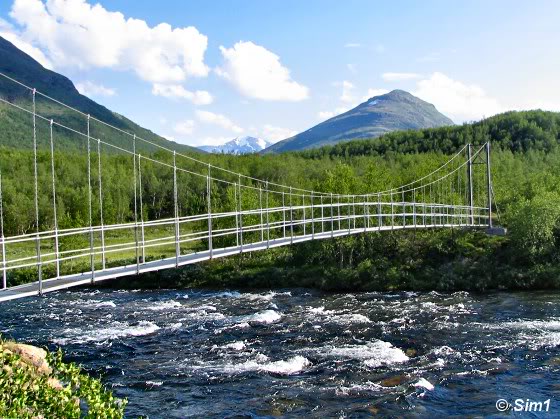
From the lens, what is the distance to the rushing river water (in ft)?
38.5

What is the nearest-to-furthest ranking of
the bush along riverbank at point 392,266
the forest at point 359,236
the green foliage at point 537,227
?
the bush along riverbank at point 392,266, the forest at point 359,236, the green foliage at point 537,227

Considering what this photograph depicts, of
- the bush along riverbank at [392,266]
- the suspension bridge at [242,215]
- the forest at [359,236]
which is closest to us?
the suspension bridge at [242,215]

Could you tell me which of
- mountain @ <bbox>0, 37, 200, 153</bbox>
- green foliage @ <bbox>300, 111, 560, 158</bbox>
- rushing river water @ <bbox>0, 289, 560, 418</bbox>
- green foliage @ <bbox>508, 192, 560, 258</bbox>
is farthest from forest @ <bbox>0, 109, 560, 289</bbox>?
mountain @ <bbox>0, 37, 200, 153</bbox>

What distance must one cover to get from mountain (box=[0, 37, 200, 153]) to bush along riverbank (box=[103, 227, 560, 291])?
7719 centimetres

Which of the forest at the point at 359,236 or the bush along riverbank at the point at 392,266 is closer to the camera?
the bush along riverbank at the point at 392,266

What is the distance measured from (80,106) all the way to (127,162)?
121139 millimetres

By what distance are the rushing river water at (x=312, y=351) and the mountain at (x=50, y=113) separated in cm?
8837

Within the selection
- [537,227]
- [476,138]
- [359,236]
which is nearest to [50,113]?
[476,138]

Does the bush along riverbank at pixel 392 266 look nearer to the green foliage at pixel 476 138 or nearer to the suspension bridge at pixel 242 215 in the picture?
the suspension bridge at pixel 242 215

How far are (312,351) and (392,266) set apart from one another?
667 inches

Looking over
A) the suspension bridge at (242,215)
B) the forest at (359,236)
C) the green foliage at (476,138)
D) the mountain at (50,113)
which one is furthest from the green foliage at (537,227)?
the mountain at (50,113)

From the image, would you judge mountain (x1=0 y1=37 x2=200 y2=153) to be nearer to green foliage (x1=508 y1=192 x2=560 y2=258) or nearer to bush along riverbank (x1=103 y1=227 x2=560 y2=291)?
bush along riverbank (x1=103 y1=227 x2=560 y2=291)

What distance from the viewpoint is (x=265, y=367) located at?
14000mm

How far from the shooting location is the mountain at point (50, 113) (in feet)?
373
